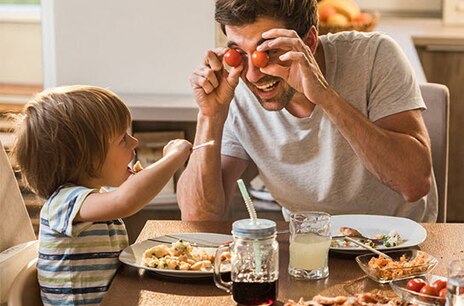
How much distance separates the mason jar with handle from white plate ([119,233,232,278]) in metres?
0.12

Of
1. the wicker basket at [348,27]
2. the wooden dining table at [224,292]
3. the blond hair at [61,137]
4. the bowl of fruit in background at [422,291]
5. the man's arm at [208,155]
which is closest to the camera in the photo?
the bowl of fruit in background at [422,291]

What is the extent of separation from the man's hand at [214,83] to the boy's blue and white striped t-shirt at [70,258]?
57 centimetres

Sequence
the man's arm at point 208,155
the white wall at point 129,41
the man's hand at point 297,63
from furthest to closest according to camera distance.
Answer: the white wall at point 129,41
the man's arm at point 208,155
the man's hand at point 297,63

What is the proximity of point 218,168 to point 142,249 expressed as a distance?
544 mm

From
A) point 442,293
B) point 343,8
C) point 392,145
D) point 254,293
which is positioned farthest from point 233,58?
point 343,8

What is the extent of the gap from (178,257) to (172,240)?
17 cm

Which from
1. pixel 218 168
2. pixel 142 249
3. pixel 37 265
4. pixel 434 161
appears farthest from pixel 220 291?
pixel 434 161

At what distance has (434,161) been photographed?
2.62 metres

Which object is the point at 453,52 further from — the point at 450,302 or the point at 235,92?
the point at 450,302

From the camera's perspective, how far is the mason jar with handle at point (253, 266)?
5.38 feet

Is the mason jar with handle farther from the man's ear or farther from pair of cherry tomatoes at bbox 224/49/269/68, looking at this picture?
the man's ear

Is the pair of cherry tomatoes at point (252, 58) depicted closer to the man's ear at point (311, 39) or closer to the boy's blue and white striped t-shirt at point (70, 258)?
the man's ear at point (311, 39)

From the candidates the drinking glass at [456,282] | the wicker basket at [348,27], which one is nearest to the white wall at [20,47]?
the wicker basket at [348,27]

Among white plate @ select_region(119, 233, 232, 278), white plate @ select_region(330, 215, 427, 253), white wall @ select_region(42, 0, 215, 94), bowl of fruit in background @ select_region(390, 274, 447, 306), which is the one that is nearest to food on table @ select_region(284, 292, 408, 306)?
bowl of fruit in background @ select_region(390, 274, 447, 306)
